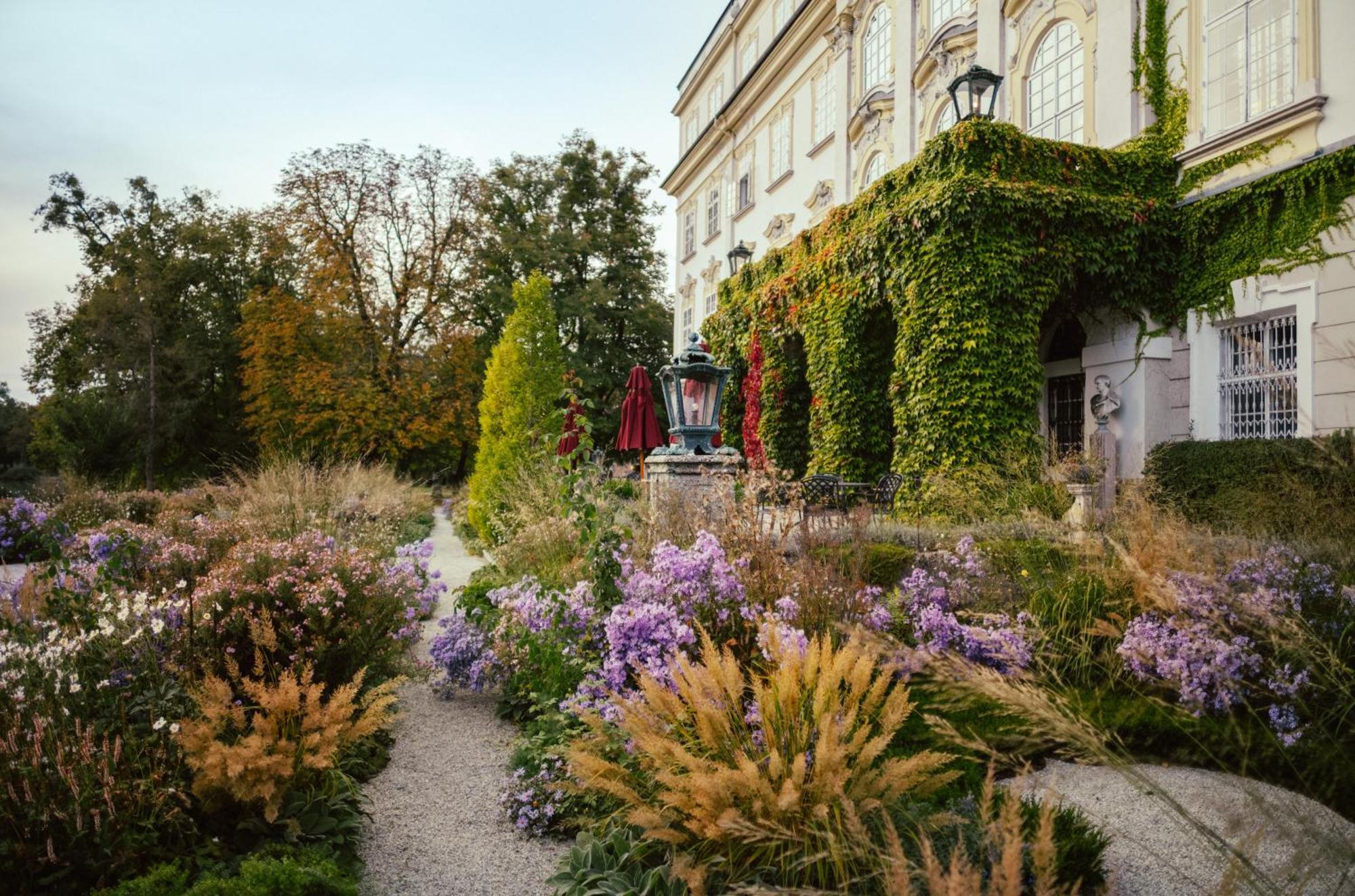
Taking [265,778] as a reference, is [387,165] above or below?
above

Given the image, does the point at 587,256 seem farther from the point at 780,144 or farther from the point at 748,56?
the point at 780,144

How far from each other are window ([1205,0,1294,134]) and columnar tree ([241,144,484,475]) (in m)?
20.1

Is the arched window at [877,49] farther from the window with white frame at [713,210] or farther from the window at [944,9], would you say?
the window with white frame at [713,210]

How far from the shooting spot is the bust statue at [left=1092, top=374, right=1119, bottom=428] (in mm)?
10320

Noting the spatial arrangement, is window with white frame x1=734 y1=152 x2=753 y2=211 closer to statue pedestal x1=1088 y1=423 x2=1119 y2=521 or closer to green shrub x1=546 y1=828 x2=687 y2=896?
statue pedestal x1=1088 y1=423 x2=1119 y2=521

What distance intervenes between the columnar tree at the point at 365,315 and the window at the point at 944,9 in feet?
56.2

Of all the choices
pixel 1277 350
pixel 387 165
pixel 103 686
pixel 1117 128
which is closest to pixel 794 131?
pixel 1117 128

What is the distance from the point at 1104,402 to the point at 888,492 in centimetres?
326

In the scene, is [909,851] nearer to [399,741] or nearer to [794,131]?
[399,741]

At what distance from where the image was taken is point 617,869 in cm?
258

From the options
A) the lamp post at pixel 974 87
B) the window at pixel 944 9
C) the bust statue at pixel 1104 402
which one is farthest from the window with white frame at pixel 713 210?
the bust statue at pixel 1104 402

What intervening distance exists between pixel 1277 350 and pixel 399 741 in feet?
33.9

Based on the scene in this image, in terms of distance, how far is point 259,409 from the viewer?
24469mm

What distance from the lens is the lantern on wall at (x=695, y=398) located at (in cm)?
856
